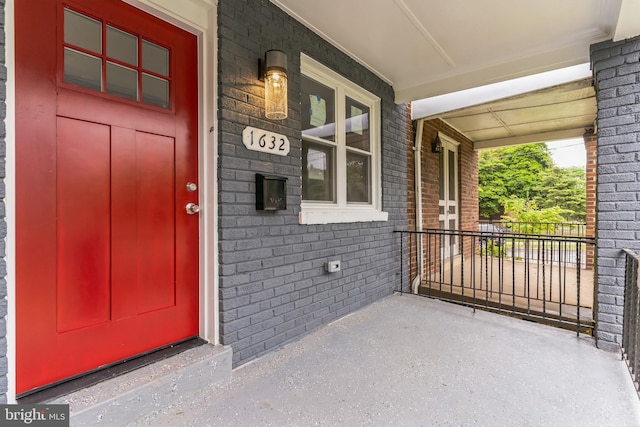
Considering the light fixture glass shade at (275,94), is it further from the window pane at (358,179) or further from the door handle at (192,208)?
the window pane at (358,179)

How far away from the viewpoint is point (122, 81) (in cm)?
163

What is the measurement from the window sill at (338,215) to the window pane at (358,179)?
162 millimetres

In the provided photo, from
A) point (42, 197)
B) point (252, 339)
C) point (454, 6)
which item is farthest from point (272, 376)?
point (454, 6)

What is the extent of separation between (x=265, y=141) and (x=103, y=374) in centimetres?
158

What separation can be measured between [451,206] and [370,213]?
135 inches

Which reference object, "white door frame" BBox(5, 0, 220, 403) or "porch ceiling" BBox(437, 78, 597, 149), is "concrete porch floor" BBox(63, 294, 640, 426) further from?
"porch ceiling" BBox(437, 78, 597, 149)

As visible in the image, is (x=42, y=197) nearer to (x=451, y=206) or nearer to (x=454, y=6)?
(x=454, y=6)

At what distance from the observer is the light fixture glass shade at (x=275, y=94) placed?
6.69 ft

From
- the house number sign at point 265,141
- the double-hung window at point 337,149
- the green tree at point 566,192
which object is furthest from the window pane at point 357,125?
the green tree at point 566,192

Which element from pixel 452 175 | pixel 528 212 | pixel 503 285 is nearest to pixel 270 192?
pixel 503 285

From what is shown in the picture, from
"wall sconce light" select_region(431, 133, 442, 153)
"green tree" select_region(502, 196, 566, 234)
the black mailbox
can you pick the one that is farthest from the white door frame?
"green tree" select_region(502, 196, 566, 234)

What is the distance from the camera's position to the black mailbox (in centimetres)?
201

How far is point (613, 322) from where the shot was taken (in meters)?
2.23
